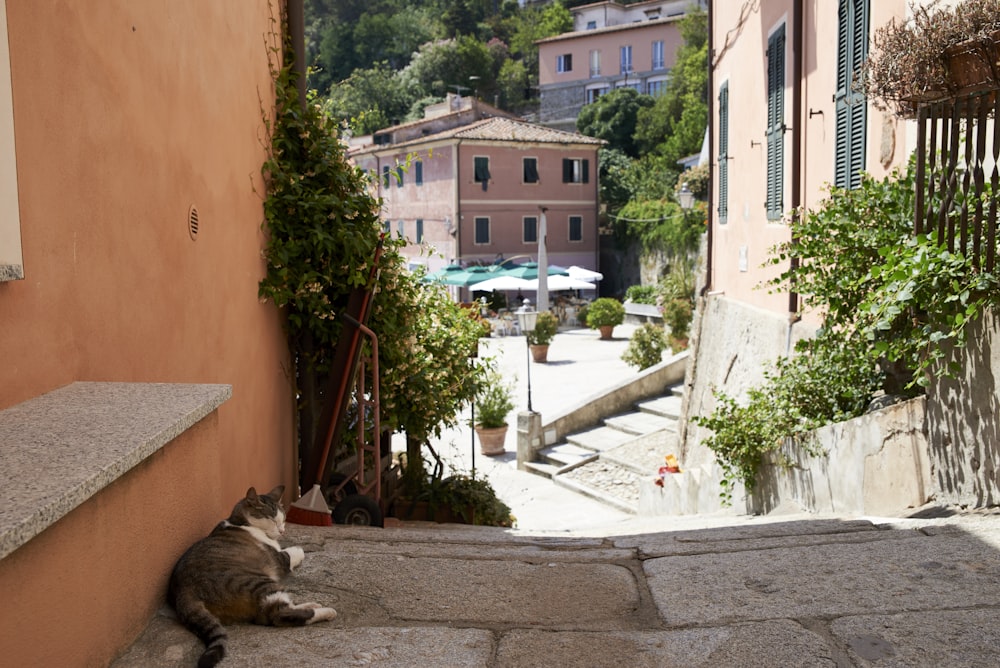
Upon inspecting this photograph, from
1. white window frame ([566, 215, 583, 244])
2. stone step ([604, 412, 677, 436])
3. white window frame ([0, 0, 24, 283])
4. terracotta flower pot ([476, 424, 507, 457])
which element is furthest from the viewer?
white window frame ([566, 215, 583, 244])

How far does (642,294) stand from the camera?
32.1 m

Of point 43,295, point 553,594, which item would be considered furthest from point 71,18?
point 553,594

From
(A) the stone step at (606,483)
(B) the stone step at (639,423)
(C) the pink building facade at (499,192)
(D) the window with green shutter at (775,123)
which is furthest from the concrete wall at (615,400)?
(C) the pink building facade at (499,192)

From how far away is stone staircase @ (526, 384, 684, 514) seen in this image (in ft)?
40.5

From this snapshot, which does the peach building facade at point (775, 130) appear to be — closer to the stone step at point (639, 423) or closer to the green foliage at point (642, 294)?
the stone step at point (639, 423)

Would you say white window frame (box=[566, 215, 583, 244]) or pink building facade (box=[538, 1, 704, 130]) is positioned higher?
pink building facade (box=[538, 1, 704, 130])

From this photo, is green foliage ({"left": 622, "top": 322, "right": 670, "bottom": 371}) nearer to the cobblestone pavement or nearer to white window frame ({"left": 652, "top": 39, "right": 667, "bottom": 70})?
the cobblestone pavement

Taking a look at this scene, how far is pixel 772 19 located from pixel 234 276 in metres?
7.01

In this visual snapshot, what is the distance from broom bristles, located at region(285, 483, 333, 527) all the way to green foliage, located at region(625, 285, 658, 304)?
89.3 feet

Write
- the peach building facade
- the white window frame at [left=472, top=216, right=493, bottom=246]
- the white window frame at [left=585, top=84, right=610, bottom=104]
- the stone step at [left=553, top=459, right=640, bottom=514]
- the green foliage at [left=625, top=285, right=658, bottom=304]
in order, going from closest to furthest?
1. the peach building facade
2. the stone step at [left=553, top=459, right=640, bottom=514]
3. the green foliage at [left=625, top=285, right=658, bottom=304]
4. the white window frame at [left=472, top=216, right=493, bottom=246]
5. the white window frame at [left=585, top=84, right=610, bottom=104]

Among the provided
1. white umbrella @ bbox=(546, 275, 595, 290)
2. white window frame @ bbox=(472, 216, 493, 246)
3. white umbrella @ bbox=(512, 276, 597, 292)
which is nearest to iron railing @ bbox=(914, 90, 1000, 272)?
white umbrella @ bbox=(512, 276, 597, 292)

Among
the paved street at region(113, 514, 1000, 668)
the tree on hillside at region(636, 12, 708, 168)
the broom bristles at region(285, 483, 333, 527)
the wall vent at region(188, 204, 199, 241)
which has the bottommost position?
the broom bristles at region(285, 483, 333, 527)

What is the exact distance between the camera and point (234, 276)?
Result: 15.3 feet

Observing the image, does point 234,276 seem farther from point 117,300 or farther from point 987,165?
point 987,165
